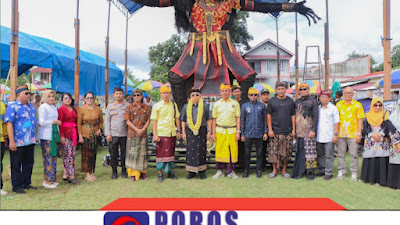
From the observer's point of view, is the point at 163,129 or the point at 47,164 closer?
the point at 47,164

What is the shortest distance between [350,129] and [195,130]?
87.1 inches

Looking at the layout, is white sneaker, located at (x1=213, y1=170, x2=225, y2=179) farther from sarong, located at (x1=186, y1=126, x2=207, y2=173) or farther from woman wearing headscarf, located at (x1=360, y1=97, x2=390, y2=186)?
woman wearing headscarf, located at (x1=360, y1=97, x2=390, y2=186)

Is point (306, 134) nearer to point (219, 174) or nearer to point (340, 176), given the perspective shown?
point (340, 176)

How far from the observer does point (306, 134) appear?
169 inches

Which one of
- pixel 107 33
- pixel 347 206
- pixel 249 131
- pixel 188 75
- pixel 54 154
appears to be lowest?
pixel 347 206

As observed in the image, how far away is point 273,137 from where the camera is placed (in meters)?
4.36

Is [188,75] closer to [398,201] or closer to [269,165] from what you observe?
[269,165]

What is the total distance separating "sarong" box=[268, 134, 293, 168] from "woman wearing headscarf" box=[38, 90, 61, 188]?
3021 mm

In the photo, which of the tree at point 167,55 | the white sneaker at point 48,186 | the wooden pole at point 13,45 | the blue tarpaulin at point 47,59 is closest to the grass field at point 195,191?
the white sneaker at point 48,186

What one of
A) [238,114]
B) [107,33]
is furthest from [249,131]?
[107,33]

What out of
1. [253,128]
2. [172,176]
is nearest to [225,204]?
[172,176]

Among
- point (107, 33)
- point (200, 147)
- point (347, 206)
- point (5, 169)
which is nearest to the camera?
point (347, 206)

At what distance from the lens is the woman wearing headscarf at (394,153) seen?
12.2ft

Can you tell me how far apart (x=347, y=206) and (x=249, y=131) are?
1653 mm
